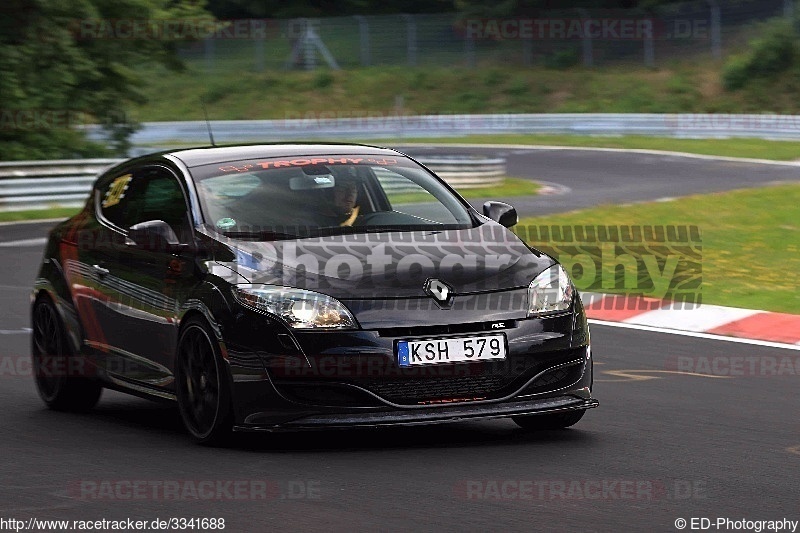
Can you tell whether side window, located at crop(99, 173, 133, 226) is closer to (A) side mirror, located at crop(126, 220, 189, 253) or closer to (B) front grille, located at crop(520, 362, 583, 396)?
(A) side mirror, located at crop(126, 220, 189, 253)

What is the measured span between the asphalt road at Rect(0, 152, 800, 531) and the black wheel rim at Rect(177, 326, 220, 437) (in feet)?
0.55

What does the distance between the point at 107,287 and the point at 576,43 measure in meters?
47.6

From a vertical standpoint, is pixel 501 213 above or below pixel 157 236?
below

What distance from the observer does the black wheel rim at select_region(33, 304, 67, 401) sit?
8.76m

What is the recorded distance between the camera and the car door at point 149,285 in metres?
7.49

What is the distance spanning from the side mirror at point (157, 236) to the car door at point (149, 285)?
0.14 feet

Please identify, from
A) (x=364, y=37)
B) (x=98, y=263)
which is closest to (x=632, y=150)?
(x=364, y=37)

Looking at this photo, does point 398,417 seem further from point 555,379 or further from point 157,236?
point 157,236

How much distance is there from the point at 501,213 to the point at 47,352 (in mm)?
2852

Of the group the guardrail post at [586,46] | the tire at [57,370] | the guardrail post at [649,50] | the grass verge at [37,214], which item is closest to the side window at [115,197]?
the tire at [57,370]

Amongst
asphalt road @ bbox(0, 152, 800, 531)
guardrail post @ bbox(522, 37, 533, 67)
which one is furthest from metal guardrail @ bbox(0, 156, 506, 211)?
guardrail post @ bbox(522, 37, 533, 67)

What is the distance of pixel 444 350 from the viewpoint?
679cm

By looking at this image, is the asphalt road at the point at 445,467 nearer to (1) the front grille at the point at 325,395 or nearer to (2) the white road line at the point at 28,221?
(1) the front grille at the point at 325,395

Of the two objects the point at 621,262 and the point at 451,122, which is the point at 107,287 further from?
the point at 451,122
